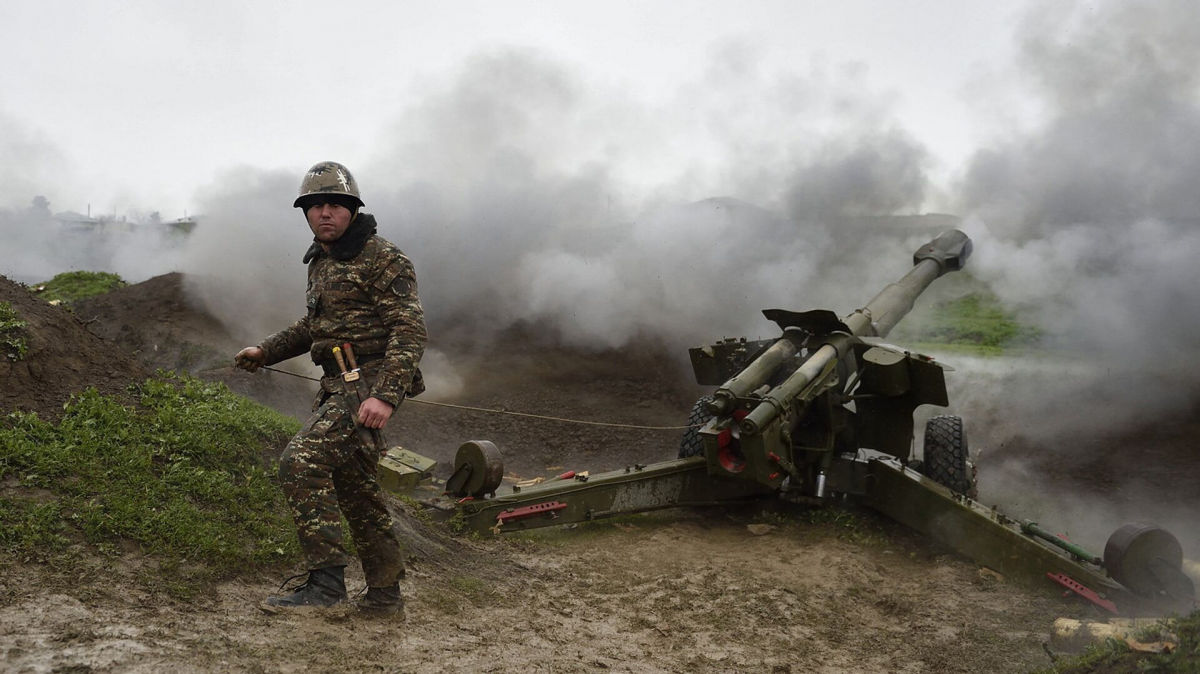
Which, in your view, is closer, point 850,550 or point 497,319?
point 850,550

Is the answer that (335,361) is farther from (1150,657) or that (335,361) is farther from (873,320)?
(873,320)

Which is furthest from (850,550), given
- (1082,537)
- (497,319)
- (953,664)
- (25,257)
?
(25,257)

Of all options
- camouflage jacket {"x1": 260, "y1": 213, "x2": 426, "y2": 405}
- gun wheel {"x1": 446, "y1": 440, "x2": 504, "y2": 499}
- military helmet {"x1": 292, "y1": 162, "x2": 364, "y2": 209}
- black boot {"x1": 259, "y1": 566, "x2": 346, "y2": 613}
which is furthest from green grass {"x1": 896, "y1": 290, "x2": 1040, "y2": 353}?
black boot {"x1": 259, "y1": 566, "x2": 346, "y2": 613}

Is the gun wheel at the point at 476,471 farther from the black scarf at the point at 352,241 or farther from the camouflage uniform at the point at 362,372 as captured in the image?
the black scarf at the point at 352,241

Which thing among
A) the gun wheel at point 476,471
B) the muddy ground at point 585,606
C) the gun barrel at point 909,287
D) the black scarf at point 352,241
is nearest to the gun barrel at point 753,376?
the gun barrel at point 909,287

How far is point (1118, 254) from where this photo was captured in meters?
10.6

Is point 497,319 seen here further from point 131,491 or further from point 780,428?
point 131,491

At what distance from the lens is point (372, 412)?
11.7 feet

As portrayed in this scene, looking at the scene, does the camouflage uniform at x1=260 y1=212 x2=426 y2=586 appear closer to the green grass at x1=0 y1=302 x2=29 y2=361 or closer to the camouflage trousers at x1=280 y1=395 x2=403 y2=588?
the camouflage trousers at x1=280 y1=395 x2=403 y2=588

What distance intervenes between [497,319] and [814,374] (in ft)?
26.7

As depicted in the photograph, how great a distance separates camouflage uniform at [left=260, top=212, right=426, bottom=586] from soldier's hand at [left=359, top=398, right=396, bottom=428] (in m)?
0.06

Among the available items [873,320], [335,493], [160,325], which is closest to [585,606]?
[335,493]

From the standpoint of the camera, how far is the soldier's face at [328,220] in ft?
12.6

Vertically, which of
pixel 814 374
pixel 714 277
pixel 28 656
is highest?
pixel 714 277
